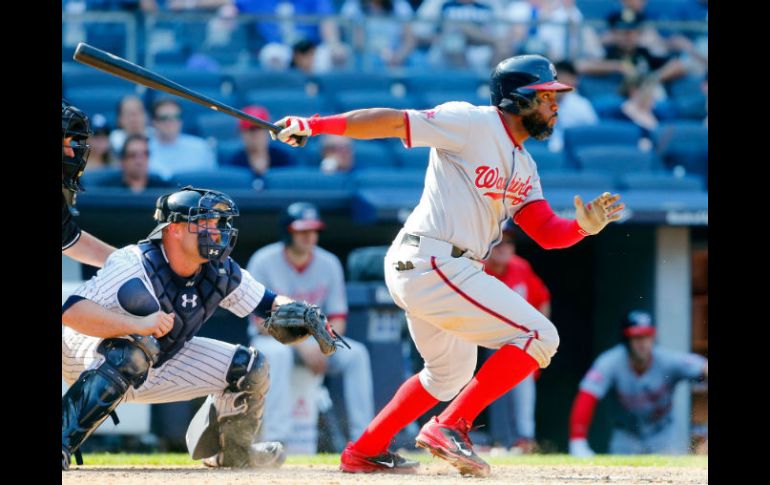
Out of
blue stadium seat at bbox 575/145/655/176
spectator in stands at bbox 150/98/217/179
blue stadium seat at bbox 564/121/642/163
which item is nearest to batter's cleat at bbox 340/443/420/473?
spectator in stands at bbox 150/98/217/179

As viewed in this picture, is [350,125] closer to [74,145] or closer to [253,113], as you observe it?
[74,145]

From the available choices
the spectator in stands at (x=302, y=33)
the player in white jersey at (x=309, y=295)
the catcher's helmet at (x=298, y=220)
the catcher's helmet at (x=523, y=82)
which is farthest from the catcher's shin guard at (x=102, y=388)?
the spectator in stands at (x=302, y=33)

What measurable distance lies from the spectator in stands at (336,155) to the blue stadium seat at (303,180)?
0.28m

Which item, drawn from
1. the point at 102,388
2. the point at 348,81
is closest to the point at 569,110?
the point at 348,81

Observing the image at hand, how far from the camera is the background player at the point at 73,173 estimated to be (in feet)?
15.2

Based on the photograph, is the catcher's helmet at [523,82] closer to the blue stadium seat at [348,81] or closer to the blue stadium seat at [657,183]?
the blue stadium seat at [657,183]

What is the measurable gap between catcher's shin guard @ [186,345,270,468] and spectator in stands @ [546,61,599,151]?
4.86m

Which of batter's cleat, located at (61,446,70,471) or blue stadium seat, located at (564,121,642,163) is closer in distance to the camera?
batter's cleat, located at (61,446,70,471)

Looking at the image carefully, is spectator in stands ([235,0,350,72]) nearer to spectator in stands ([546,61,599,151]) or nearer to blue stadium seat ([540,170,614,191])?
spectator in stands ([546,61,599,151])

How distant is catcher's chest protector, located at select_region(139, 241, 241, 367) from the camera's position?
175 inches

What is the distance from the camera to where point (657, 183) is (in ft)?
28.1
